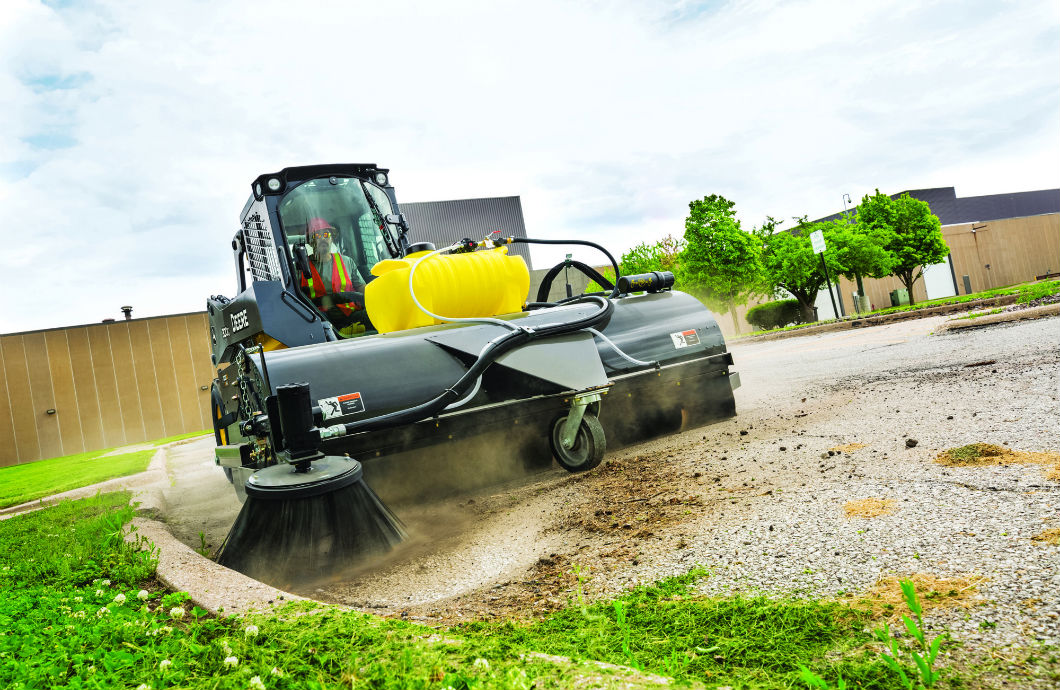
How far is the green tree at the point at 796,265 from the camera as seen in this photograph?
1174 inches

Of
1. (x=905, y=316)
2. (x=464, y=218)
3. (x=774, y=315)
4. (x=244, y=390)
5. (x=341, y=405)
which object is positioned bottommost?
(x=905, y=316)

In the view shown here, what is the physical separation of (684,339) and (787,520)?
281 centimetres

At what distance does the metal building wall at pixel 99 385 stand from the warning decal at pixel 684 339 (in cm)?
2610

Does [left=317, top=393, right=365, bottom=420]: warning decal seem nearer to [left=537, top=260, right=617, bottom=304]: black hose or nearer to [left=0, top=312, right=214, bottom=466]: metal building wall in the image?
[left=537, top=260, right=617, bottom=304]: black hose

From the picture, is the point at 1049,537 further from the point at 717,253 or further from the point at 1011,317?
the point at 717,253

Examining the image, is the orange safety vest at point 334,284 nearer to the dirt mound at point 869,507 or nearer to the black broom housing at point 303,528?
the black broom housing at point 303,528

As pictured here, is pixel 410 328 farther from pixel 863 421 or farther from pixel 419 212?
pixel 419 212

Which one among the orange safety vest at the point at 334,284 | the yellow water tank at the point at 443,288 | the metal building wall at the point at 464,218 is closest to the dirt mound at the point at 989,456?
the yellow water tank at the point at 443,288

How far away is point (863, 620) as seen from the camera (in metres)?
1.81

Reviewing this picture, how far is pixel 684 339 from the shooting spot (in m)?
5.46

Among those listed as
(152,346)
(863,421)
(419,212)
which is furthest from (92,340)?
(863,421)

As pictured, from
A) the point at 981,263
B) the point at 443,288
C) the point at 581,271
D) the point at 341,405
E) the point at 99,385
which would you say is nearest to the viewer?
the point at 341,405

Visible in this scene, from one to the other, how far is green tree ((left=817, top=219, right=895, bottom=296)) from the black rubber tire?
92.5ft

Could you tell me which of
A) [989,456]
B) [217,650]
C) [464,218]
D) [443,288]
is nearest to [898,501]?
[989,456]
